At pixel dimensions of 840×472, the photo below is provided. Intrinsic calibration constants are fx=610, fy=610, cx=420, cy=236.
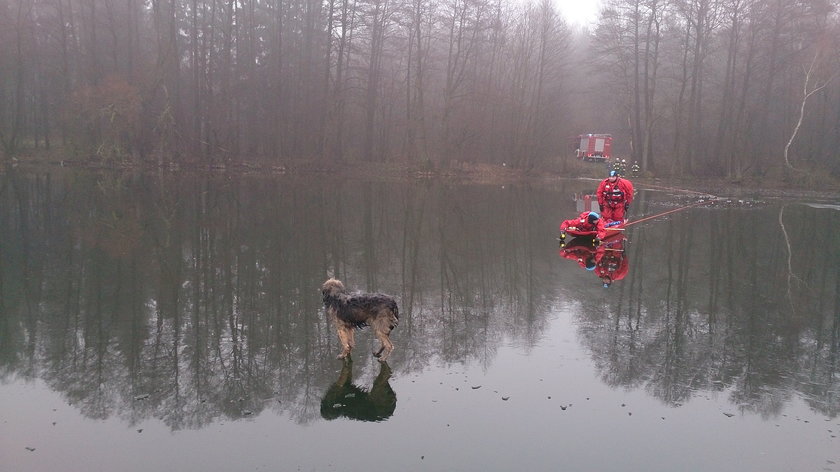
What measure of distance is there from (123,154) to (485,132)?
76.3ft

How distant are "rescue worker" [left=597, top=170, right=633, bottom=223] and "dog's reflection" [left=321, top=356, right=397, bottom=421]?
455 inches

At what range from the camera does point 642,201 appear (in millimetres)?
28016

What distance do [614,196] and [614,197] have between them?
3cm

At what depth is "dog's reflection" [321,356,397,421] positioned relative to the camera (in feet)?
18.5

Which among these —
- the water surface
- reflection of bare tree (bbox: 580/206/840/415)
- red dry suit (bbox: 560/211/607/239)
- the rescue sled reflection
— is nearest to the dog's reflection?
the water surface

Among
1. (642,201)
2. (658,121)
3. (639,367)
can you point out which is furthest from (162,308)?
(658,121)

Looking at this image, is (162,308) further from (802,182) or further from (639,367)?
(802,182)

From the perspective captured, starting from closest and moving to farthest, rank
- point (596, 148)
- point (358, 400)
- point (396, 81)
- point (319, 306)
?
point (358, 400) < point (319, 306) < point (396, 81) < point (596, 148)

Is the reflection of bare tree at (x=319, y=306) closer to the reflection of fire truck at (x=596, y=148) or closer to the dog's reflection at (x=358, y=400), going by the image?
the dog's reflection at (x=358, y=400)

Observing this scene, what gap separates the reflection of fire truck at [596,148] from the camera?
4734 cm

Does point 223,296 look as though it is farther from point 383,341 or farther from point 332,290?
point 383,341

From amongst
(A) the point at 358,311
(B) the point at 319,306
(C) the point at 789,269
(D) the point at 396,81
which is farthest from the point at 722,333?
(D) the point at 396,81

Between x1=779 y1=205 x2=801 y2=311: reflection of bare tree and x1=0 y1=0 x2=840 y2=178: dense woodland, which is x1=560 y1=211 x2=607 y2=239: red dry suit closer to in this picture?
x1=779 y1=205 x2=801 y2=311: reflection of bare tree

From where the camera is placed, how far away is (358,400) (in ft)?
→ 19.4
